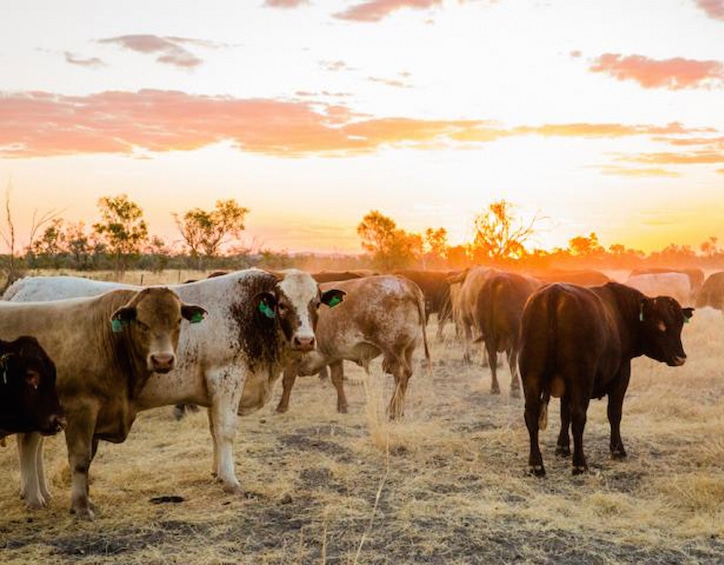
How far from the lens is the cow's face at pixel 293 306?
268 inches

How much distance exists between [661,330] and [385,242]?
133 ft

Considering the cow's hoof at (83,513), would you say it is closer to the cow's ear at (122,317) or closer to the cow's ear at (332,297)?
the cow's ear at (122,317)

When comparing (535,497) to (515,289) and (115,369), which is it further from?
(515,289)

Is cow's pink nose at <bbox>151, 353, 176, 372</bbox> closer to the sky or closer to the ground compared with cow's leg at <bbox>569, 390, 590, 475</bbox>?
closer to the sky

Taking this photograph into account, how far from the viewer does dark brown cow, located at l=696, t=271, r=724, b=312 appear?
25422 millimetres

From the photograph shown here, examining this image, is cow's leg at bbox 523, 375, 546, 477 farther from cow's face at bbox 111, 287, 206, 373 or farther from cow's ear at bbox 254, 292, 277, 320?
cow's face at bbox 111, 287, 206, 373

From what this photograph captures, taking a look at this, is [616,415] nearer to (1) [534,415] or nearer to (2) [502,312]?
(1) [534,415]

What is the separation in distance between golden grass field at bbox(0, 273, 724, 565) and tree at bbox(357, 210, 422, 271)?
3679cm

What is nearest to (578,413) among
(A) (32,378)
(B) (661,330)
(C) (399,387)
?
(B) (661,330)

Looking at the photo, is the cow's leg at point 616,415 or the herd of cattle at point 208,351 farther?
the cow's leg at point 616,415

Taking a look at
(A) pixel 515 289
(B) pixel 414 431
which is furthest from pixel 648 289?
(B) pixel 414 431

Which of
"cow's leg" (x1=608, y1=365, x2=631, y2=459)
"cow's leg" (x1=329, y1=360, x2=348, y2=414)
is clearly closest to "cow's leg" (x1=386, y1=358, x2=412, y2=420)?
"cow's leg" (x1=329, y1=360, x2=348, y2=414)

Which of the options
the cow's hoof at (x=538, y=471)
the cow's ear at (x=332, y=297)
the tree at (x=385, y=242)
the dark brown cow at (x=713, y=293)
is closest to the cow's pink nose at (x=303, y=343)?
the cow's ear at (x=332, y=297)

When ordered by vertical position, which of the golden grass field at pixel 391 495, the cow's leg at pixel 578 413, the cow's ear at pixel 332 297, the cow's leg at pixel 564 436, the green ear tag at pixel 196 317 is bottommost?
the golden grass field at pixel 391 495
